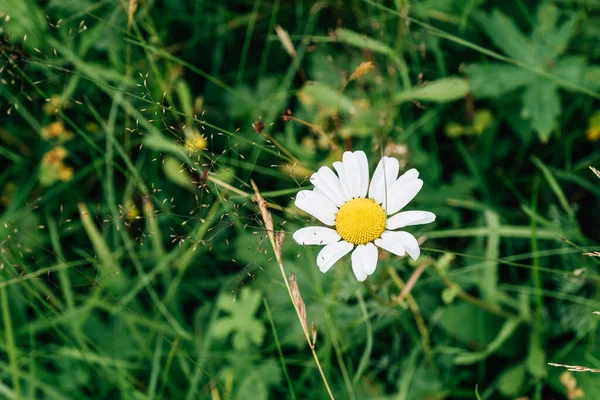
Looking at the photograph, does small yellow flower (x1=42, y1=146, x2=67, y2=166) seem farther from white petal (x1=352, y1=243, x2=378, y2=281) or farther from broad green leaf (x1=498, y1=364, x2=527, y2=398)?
broad green leaf (x1=498, y1=364, x2=527, y2=398)

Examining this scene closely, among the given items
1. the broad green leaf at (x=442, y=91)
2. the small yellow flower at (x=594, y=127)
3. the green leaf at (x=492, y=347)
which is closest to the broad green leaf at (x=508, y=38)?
the broad green leaf at (x=442, y=91)

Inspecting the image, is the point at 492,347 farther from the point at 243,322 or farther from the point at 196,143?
the point at 196,143

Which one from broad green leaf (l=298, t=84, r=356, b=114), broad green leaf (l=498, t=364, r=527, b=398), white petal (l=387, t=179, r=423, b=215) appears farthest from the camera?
broad green leaf (l=298, t=84, r=356, b=114)

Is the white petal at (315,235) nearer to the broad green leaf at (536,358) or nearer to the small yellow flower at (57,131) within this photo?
the broad green leaf at (536,358)

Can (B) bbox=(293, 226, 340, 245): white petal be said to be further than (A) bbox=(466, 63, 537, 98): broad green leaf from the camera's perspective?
No

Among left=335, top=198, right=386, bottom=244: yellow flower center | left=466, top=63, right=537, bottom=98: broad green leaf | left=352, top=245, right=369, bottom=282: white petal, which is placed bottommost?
left=352, top=245, right=369, bottom=282: white petal

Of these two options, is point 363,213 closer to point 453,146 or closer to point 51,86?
point 453,146

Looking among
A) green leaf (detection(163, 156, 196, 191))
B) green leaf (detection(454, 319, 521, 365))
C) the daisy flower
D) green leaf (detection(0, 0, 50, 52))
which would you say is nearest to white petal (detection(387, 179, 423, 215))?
the daisy flower
